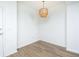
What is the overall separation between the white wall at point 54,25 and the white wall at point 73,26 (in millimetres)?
454

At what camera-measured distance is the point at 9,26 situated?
3338mm

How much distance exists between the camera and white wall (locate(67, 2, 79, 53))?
3.55m

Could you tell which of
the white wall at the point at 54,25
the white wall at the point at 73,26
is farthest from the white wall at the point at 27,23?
the white wall at the point at 73,26

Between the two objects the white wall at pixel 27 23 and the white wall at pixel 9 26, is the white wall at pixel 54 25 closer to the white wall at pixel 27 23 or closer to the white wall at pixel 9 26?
the white wall at pixel 27 23

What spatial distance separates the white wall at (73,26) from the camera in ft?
11.6

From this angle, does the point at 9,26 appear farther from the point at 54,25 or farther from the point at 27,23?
the point at 54,25

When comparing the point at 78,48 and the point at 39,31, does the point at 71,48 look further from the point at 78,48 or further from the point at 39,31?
the point at 39,31

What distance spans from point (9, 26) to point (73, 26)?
222 cm

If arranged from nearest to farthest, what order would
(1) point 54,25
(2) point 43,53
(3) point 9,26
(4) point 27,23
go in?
(3) point 9,26 → (2) point 43,53 → (4) point 27,23 → (1) point 54,25

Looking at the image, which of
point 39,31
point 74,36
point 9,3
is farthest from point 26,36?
point 74,36

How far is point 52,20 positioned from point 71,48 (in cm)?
153

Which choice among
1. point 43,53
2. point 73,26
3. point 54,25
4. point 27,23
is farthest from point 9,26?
point 73,26

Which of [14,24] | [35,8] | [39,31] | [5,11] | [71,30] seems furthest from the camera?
[39,31]

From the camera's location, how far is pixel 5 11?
3176 mm
